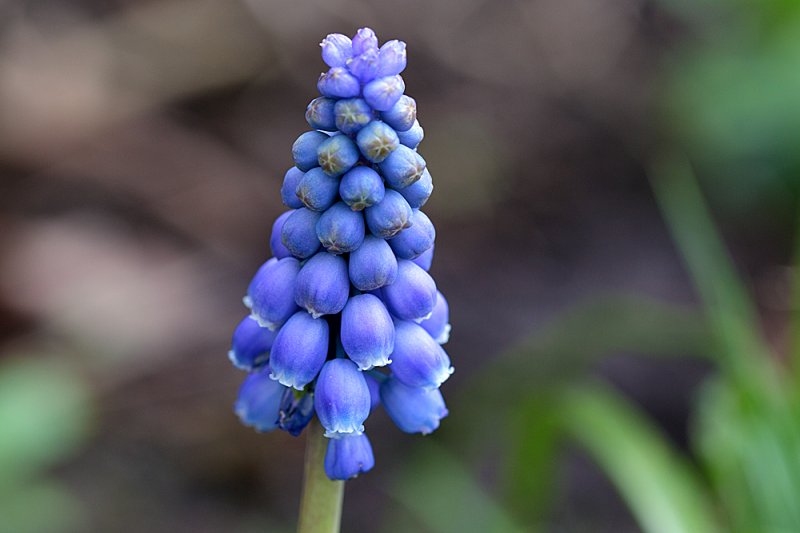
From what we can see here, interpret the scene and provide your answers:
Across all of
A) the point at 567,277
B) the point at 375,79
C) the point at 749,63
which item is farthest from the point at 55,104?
the point at 375,79

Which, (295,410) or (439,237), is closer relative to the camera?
(295,410)

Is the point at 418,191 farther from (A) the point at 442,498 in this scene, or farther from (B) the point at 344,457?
(A) the point at 442,498

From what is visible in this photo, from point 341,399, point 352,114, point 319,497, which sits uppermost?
point 352,114

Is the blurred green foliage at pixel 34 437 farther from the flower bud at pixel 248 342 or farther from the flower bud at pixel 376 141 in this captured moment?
the flower bud at pixel 376 141

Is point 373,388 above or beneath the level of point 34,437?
beneath

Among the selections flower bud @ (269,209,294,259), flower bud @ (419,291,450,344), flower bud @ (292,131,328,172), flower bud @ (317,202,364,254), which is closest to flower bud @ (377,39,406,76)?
flower bud @ (292,131,328,172)

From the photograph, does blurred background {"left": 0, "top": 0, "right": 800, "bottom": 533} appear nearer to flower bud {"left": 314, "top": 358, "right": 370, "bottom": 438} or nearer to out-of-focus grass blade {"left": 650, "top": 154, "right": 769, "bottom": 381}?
out-of-focus grass blade {"left": 650, "top": 154, "right": 769, "bottom": 381}

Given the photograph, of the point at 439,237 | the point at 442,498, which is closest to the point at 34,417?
the point at 442,498
